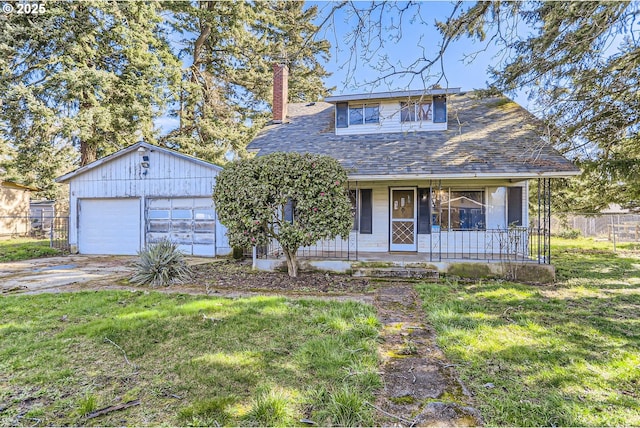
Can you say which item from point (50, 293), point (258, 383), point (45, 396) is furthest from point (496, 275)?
point (50, 293)

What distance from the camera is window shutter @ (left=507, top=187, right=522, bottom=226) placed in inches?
383

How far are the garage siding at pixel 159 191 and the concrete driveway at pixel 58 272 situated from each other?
5.46 ft

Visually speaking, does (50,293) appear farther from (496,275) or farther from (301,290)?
(496,275)

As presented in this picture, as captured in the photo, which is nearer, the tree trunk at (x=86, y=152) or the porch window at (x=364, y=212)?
the porch window at (x=364, y=212)

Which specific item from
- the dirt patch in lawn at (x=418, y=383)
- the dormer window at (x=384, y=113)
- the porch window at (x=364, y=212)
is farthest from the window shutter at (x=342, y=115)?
the dirt patch in lawn at (x=418, y=383)

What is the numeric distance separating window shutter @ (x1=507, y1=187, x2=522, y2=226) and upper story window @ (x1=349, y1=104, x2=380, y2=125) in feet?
17.0

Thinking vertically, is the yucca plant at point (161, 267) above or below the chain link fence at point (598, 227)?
below

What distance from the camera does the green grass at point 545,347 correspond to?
2.78 m

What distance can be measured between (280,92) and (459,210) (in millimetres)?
8934

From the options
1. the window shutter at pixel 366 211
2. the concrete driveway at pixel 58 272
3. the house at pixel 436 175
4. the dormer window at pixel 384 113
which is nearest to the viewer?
the concrete driveway at pixel 58 272

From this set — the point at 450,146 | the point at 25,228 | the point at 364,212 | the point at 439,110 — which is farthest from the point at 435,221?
the point at 25,228

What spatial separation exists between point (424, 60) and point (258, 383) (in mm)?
4282

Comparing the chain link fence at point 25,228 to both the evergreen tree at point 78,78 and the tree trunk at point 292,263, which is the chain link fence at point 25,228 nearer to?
the evergreen tree at point 78,78

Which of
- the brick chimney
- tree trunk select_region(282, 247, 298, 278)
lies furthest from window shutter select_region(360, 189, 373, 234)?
the brick chimney
